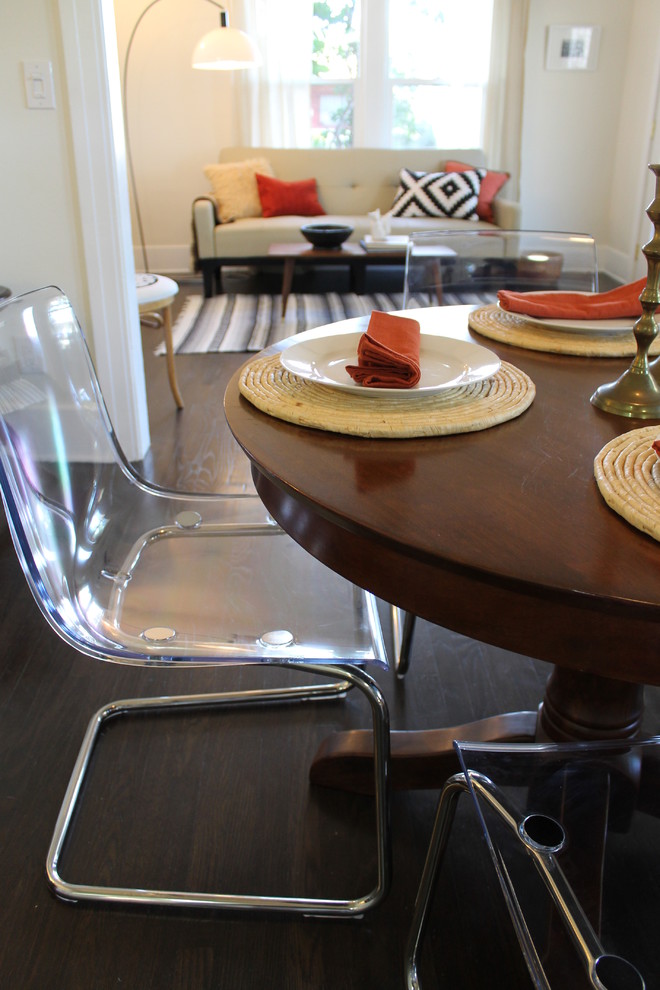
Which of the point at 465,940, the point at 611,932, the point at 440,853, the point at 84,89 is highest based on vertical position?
the point at 84,89

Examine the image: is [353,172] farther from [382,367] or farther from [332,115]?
[382,367]

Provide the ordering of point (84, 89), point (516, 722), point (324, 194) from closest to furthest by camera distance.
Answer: point (516, 722), point (84, 89), point (324, 194)

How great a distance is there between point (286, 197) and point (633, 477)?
4.64 m

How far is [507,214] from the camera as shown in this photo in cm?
471

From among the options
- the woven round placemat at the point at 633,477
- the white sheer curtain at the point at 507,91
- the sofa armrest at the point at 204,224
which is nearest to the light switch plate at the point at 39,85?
the woven round placemat at the point at 633,477

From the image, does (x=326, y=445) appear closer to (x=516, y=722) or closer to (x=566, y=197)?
(x=516, y=722)

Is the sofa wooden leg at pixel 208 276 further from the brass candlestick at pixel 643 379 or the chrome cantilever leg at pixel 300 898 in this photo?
the brass candlestick at pixel 643 379

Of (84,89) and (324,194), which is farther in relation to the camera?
(324,194)

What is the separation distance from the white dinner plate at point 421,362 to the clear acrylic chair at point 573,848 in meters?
0.42

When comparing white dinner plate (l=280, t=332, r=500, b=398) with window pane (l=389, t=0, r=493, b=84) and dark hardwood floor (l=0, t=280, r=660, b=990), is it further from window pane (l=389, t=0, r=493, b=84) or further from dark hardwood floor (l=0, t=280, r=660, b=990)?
window pane (l=389, t=0, r=493, b=84)

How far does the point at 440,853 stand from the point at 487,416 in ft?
1.70

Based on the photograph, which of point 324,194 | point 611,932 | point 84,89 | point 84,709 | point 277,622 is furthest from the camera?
point 324,194

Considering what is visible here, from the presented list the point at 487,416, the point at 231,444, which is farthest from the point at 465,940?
the point at 231,444

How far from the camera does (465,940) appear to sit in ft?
3.57
